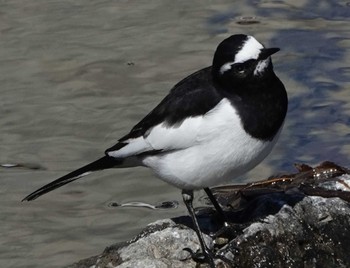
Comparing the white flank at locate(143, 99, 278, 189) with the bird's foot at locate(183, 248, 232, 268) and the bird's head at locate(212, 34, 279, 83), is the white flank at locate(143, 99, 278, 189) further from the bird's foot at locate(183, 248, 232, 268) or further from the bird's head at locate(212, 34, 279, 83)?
the bird's foot at locate(183, 248, 232, 268)

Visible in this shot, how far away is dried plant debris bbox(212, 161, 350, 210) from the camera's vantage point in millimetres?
6453

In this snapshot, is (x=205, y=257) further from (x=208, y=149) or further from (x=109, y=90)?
(x=109, y=90)

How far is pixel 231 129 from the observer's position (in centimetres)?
589

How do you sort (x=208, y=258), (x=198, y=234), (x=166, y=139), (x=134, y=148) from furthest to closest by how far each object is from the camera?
(x=134, y=148) → (x=166, y=139) → (x=198, y=234) → (x=208, y=258)

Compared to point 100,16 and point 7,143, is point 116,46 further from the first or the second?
point 7,143

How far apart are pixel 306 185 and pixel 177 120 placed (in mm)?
947

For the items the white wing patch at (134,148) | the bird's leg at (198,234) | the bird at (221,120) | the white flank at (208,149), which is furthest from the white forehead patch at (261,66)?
the bird's leg at (198,234)

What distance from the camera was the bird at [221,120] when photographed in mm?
5906

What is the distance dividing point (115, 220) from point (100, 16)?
3900mm

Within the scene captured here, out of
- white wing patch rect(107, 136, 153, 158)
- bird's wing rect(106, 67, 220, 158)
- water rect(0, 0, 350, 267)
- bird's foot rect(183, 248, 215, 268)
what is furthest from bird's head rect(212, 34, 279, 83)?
water rect(0, 0, 350, 267)

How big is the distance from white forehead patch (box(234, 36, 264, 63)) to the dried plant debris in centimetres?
90

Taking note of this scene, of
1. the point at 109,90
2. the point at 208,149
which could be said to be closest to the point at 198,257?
the point at 208,149

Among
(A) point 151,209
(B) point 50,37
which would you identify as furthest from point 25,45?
(A) point 151,209

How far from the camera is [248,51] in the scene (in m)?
5.92
